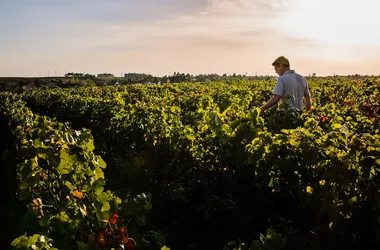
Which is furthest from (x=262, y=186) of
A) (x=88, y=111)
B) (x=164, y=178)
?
(x=88, y=111)

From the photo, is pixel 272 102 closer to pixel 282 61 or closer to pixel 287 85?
pixel 287 85

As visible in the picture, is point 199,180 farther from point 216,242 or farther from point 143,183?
point 143,183

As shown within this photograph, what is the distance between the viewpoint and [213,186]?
5.35 meters

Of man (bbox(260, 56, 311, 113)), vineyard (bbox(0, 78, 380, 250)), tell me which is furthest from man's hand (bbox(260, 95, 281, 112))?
vineyard (bbox(0, 78, 380, 250))

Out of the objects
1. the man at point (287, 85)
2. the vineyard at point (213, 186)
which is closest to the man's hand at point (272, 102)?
the man at point (287, 85)

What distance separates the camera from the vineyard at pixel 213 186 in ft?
10.3

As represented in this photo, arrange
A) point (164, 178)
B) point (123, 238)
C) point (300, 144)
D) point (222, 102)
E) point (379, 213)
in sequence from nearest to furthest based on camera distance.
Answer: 1. point (123, 238)
2. point (379, 213)
3. point (300, 144)
4. point (164, 178)
5. point (222, 102)

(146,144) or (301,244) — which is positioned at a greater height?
(146,144)

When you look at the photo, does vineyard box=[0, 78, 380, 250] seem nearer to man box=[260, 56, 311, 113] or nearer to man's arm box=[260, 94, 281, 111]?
man's arm box=[260, 94, 281, 111]

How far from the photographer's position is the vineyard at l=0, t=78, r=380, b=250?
3.13 metres

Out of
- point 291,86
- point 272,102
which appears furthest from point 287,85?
point 272,102

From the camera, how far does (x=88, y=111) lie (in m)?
13.0

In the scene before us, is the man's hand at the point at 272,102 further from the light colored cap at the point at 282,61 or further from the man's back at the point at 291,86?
the light colored cap at the point at 282,61

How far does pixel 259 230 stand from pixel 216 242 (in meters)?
0.73
